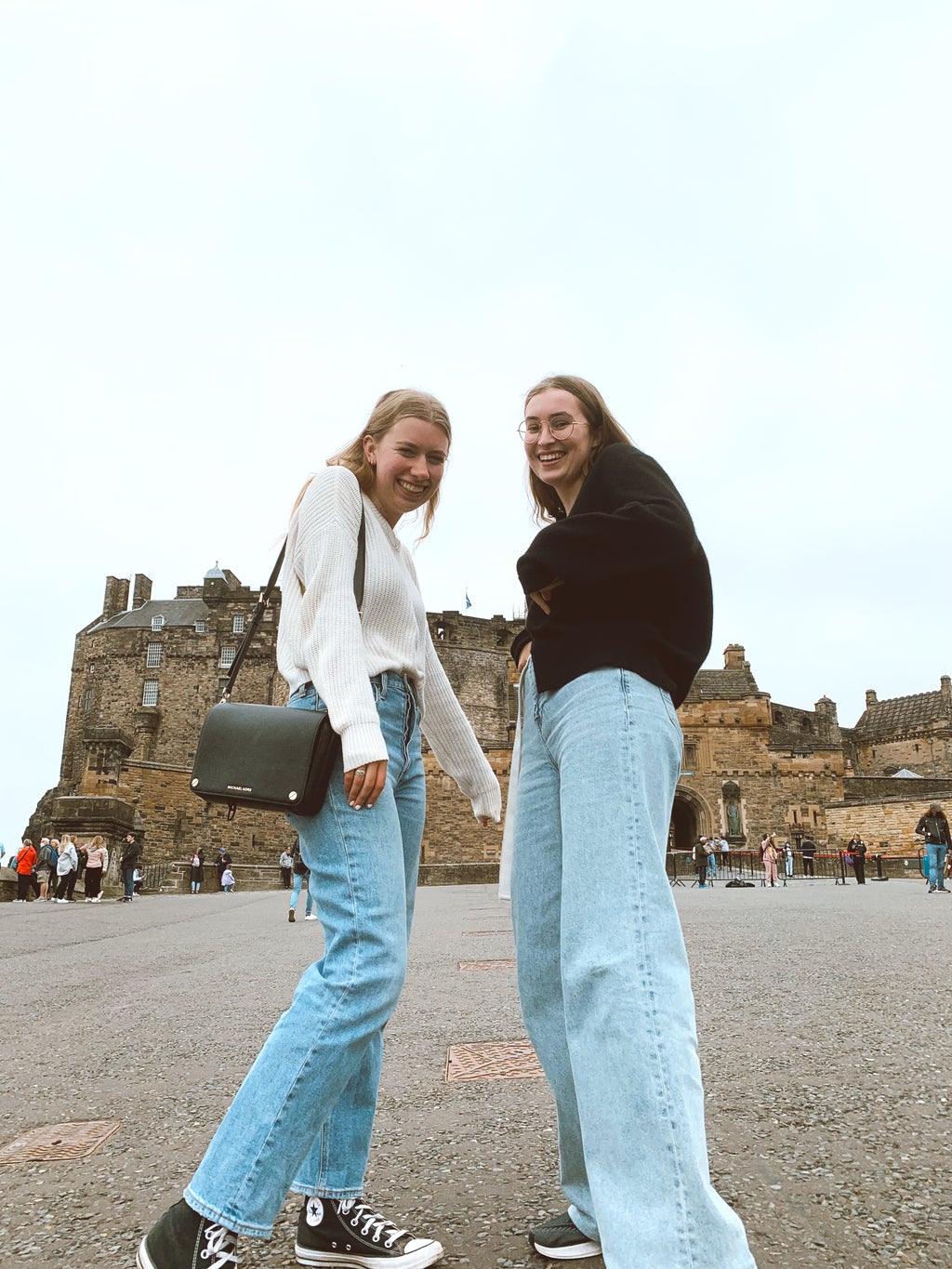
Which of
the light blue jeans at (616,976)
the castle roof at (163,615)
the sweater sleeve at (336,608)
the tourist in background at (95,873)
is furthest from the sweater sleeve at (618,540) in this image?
the castle roof at (163,615)

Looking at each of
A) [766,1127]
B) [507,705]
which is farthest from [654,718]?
A: [507,705]

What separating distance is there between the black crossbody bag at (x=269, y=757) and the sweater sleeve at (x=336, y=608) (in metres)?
0.05

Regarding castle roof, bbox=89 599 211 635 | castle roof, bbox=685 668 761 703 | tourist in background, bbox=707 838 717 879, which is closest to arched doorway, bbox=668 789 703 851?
castle roof, bbox=685 668 761 703

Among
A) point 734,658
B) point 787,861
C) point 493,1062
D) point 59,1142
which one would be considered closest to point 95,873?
point 493,1062

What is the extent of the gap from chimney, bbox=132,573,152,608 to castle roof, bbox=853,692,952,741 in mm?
40180

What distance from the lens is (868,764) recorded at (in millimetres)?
49969

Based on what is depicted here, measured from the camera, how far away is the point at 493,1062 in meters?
3.15

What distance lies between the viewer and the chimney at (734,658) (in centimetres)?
4856

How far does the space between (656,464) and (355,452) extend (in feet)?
2.31

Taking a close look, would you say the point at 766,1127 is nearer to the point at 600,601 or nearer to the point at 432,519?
the point at 600,601

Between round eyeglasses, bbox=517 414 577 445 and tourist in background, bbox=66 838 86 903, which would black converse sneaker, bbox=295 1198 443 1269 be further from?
tourist in background, bbox=66 838 86 903

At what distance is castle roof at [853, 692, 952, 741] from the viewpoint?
47.8 metres

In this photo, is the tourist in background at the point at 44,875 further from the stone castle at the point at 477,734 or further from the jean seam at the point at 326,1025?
the jean seam at the point at 326,1025

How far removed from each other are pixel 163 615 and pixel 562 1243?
52166mm
